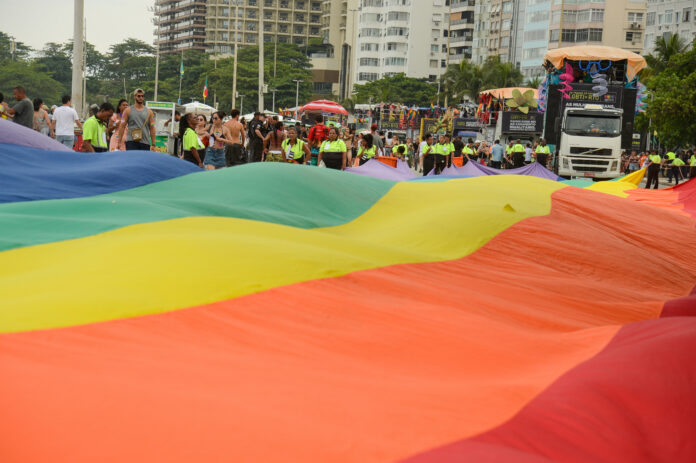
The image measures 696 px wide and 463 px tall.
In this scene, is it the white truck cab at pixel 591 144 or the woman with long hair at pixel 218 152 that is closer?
the woman with long hair at pixel 218 152

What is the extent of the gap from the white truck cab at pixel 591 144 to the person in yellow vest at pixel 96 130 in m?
18.7

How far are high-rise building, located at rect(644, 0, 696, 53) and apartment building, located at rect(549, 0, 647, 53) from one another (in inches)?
169

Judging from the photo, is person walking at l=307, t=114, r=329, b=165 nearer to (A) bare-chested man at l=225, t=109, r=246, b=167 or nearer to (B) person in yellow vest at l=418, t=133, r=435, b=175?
(A) bare-chested man at l=225, t=109, r=246, b=167

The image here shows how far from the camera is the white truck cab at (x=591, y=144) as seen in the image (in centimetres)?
2908

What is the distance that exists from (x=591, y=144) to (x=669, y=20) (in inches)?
2176

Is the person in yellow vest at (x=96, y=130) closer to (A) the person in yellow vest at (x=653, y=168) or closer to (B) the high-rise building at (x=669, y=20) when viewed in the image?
(A) the person in yellow vest at (x=653, y=168)

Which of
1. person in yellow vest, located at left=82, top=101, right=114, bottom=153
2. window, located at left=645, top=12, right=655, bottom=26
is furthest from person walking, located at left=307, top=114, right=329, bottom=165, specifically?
window, located at left=645, top=12, right=655, bottom=26

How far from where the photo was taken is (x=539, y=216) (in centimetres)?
740

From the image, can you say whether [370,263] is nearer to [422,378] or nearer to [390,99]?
[422,378]

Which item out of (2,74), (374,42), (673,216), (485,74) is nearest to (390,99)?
(485,74)

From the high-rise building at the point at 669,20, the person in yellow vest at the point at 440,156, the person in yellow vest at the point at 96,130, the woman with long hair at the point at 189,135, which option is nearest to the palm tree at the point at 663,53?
the high-rise building at the point at 669,20

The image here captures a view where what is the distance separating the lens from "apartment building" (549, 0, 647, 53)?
8675 centimetres

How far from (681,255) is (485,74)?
77.8 metres

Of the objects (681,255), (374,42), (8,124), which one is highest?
(374,42)
